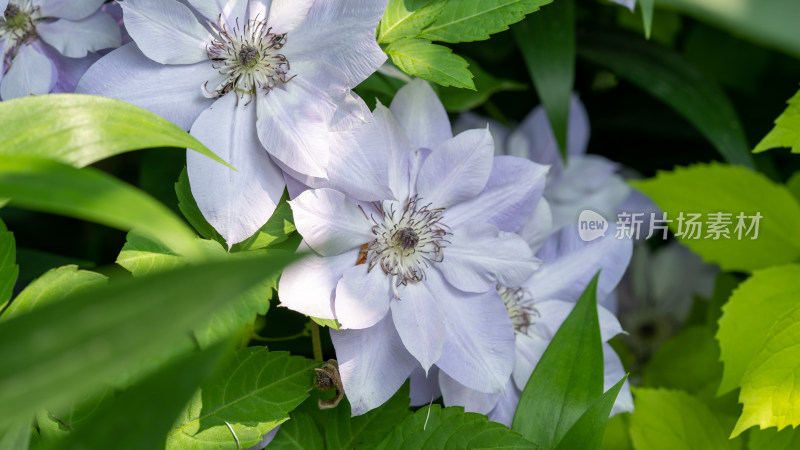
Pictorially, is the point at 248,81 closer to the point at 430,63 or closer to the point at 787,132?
the point at 430,63

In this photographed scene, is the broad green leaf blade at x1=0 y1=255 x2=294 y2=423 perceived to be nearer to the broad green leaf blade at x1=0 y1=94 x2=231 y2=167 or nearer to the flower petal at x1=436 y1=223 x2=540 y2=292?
the broad green leaf blade at x1=0 y1=94 x2=231 y2=167

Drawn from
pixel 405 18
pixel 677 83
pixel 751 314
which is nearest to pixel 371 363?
pixel 405 18

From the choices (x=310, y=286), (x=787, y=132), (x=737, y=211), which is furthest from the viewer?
(x=737, y=211)

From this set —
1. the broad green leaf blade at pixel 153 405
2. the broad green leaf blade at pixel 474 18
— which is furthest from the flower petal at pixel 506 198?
the broad green leaf blade at pixel 153 405

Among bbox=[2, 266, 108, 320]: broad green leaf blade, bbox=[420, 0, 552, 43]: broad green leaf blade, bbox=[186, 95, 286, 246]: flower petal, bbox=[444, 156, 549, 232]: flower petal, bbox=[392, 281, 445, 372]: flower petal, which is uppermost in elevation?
bbox=[420, 0, 552, 43]: broad green leaf blade

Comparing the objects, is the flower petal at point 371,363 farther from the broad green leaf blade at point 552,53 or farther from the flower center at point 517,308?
the broad green leaf blade at point 552,53

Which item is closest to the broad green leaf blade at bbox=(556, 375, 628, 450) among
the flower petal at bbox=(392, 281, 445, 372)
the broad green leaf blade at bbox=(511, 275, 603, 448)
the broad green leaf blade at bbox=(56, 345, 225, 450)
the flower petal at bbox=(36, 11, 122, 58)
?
the broad green leaf blade at bbox=(511, 275, 603, 448)

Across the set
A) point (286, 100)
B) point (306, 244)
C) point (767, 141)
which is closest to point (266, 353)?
point (306, 244)
